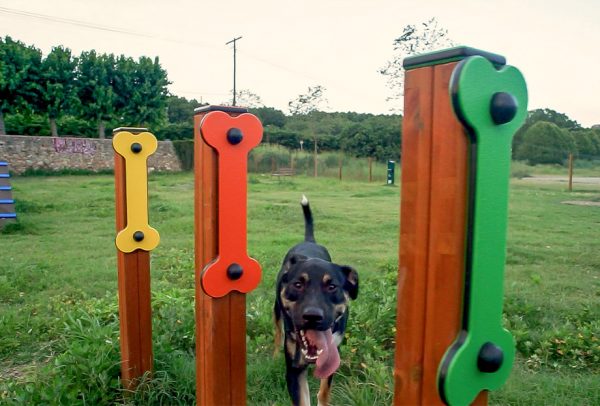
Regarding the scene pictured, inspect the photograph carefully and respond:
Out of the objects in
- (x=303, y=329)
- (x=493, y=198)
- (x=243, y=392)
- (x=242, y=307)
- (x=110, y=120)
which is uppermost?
(x=110, y=120)

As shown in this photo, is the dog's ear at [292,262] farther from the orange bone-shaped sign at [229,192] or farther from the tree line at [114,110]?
the tree line at [114,110]

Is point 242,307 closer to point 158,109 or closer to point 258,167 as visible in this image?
point 258,167

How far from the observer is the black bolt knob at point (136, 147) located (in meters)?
3.06

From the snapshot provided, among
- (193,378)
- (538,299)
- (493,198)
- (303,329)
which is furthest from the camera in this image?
(538,299)

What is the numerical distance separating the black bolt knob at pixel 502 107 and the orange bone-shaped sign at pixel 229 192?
1218 mm

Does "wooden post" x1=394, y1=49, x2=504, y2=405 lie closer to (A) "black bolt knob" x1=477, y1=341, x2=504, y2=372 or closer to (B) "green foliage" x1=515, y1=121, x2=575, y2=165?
(A) "black bolt knob" x1=477, y1=341, x2=504, y2=372

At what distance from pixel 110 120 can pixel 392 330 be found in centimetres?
2487

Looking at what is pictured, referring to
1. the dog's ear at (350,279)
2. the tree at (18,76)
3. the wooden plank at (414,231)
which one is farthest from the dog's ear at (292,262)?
the tree at (18,76)

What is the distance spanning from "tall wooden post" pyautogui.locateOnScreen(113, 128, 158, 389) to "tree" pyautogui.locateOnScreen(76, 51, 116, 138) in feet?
76.3

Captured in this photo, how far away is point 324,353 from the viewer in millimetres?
2592

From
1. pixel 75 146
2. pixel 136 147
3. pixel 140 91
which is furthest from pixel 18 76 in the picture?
pixel 136 147

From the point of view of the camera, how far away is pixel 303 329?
2.58 metres

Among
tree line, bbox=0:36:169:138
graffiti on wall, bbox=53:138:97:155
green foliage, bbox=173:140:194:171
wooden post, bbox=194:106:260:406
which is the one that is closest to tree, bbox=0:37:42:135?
tree line, bbox=0:36:169:138

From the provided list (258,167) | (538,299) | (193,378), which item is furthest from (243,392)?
(258,167)
